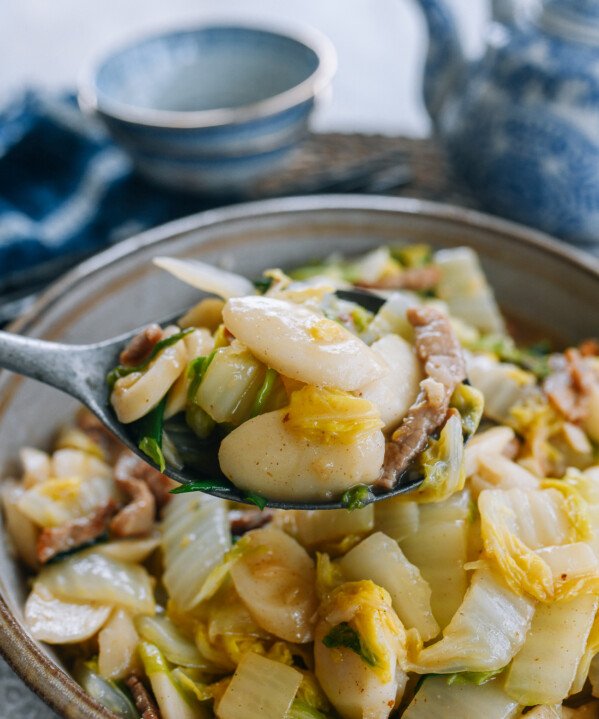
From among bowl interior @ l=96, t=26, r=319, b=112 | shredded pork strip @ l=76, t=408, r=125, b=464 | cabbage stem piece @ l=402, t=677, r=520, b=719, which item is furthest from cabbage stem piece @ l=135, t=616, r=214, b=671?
bowl interior @ l=96, t=26, r=319, b=112

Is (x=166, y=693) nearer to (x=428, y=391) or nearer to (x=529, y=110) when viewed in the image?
(x=428, y=391)

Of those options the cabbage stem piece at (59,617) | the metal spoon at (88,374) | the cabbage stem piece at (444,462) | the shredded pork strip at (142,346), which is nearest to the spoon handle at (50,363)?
the metal spoon at (88,374)

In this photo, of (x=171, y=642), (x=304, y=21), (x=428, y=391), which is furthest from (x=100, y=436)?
(x=304, y=21)

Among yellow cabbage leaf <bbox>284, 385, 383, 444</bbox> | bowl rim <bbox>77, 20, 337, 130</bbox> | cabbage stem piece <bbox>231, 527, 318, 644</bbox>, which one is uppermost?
bowl rim <bbox>77, 20, 337, 130</bbox>

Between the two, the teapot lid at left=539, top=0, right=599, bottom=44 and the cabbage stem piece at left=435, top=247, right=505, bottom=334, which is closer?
the cabbage stem piece at left=435, top=247, right=505, bottom=334

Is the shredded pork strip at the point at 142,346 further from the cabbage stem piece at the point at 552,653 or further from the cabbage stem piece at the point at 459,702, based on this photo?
the cabbage stem piece at the point at 552,653

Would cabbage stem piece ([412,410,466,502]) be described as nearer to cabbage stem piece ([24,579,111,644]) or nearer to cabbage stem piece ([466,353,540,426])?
cabbage stem piece ([466,353,540,426])
